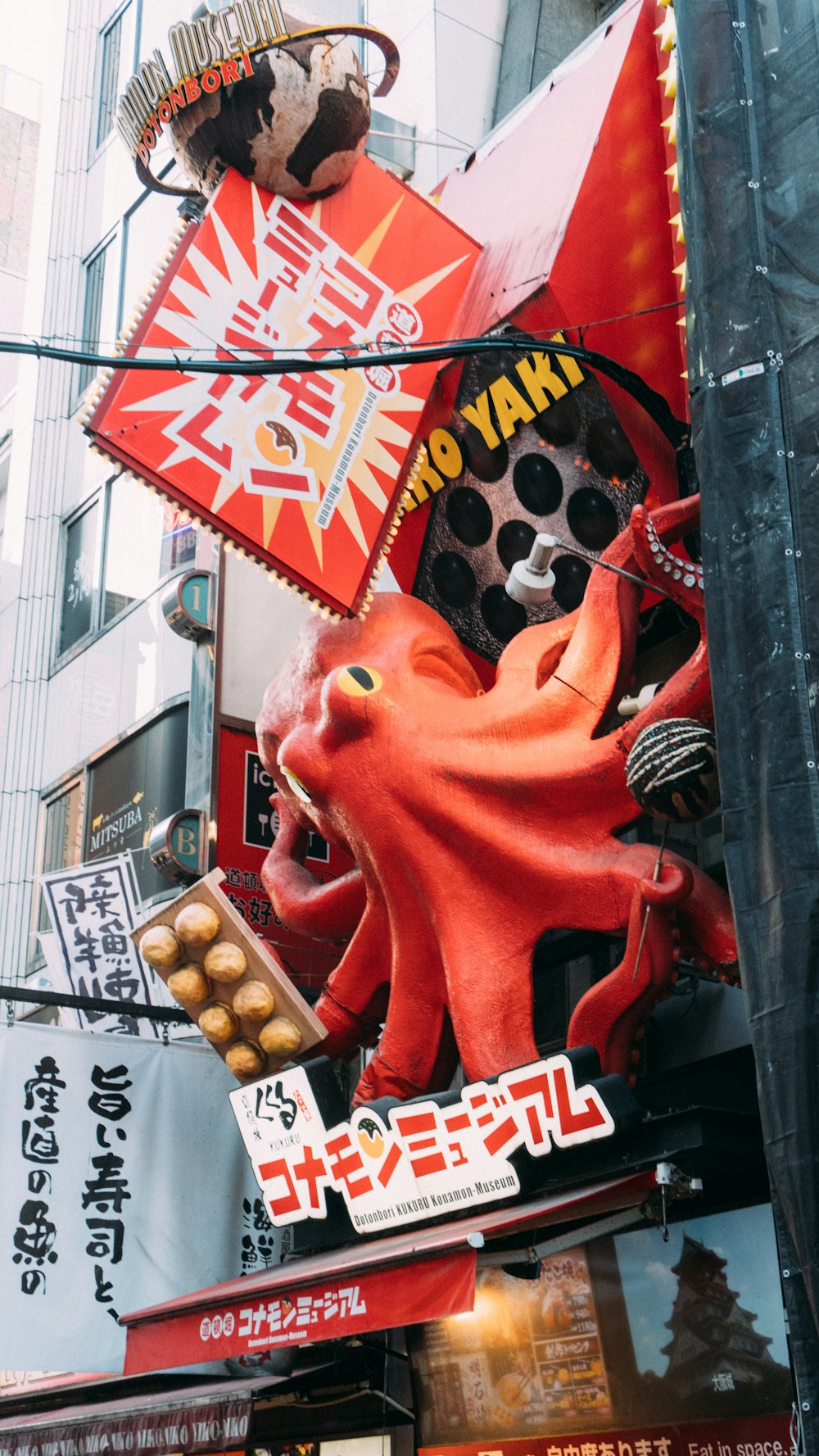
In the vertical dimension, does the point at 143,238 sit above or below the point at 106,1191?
above

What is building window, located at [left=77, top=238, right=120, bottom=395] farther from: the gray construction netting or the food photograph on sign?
the food photograph on sign

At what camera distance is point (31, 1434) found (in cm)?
1212

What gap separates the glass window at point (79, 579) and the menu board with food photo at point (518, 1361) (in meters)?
9.71

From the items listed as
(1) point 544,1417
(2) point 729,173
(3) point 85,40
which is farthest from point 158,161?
(1) point 544,1417

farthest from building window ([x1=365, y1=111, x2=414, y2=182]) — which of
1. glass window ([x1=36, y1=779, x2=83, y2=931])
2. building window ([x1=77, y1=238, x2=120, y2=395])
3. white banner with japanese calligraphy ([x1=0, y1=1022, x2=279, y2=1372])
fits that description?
white banner with japanese calligraphy ([x1=0, y1=1022, x2=279, y2=1372])

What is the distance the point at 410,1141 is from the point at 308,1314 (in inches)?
43.6

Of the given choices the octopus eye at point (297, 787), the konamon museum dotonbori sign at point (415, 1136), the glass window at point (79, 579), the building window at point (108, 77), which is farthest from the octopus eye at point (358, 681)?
the building window at point (108, 77)

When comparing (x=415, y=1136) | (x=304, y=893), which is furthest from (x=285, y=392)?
(x=415, y=1136)

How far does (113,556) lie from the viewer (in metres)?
17.1

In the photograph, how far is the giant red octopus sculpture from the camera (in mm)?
8484

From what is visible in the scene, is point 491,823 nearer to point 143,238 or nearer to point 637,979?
point 637,979

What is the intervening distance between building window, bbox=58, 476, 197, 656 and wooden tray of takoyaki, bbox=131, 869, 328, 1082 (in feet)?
17.1

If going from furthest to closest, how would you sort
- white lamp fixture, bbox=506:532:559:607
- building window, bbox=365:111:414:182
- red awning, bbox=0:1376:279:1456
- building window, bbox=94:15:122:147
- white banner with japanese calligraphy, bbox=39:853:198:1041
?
building window, bbox=94:15:122:147 → building window, bbox=365:111:414:182 → white banner with japanese calligraphy, bbox=39:853:198:1041 → red awning, bbox=0:1376:279:1456 → white lamp fixture, bbox=506:532:559:607

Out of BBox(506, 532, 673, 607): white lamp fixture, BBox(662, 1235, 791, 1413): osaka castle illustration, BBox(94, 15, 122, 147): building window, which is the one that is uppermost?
BBox(94, 15, 122, 147): building window
